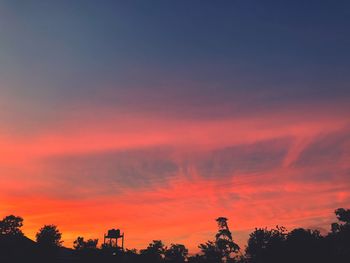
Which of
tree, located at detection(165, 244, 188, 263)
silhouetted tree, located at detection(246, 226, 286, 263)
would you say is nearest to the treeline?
silhouetted tree, located at detection(246, 226, 286, 263)

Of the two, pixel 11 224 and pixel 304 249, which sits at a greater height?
pixel 11 224

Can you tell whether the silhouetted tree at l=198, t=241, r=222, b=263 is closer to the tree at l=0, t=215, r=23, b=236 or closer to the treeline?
the treeline

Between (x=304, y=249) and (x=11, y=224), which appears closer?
(x=304, y=249)

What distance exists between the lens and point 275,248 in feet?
189

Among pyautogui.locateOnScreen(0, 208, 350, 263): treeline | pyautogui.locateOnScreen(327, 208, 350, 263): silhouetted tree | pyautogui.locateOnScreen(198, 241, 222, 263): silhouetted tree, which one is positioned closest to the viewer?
pyautogui.locateOnScreen(0, 208, 350, 263): treeline

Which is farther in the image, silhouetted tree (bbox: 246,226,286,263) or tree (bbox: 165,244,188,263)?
tree (bbox: 165,244,188,263)

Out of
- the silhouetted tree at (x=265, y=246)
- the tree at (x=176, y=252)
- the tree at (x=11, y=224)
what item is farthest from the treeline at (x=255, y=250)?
the tree at (x=11, y=224)

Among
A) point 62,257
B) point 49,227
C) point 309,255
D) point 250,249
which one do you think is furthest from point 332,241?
point 49,227

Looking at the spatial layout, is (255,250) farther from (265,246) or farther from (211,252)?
(211,252)

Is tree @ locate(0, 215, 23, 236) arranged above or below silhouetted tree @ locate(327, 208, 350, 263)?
above

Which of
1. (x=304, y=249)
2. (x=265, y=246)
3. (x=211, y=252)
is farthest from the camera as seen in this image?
(x=211, y=252)

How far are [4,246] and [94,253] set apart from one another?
35.1ft

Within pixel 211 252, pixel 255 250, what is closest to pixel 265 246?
pixel 255 250

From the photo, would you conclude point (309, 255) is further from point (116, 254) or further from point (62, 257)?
point (62, 257)
